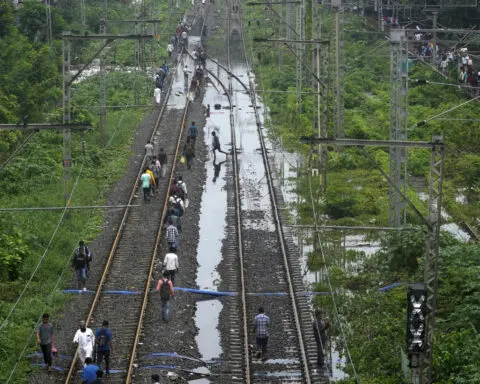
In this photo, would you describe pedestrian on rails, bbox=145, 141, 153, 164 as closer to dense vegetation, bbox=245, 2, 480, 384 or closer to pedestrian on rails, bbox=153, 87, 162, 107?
dense vegetation, bbox=245, 2, 480, 384

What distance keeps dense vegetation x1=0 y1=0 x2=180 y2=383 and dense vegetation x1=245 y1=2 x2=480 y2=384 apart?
643 centimetres

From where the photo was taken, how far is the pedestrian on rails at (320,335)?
20.8 meters

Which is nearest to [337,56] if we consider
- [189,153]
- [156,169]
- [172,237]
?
[189,153]

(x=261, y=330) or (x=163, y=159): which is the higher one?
(x=163, y=159)

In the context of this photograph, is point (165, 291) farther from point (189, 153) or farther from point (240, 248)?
point (189, 153)

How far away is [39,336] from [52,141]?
831 inches

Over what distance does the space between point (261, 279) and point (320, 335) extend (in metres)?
5.73

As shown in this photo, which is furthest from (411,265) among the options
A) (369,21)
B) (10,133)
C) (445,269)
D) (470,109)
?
(369,21)

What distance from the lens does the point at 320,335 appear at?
20.9 metres

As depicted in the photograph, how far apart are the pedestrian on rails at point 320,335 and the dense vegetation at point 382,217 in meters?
0.68

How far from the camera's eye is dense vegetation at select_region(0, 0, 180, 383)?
80.2ft

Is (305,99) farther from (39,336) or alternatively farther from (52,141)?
(39,336)

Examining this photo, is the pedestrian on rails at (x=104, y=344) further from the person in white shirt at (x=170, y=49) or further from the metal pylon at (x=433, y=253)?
the person in white shirt at (x=170, y=49)

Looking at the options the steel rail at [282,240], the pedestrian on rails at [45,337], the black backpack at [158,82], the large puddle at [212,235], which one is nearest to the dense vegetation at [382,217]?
the steel rail at [282,240]
